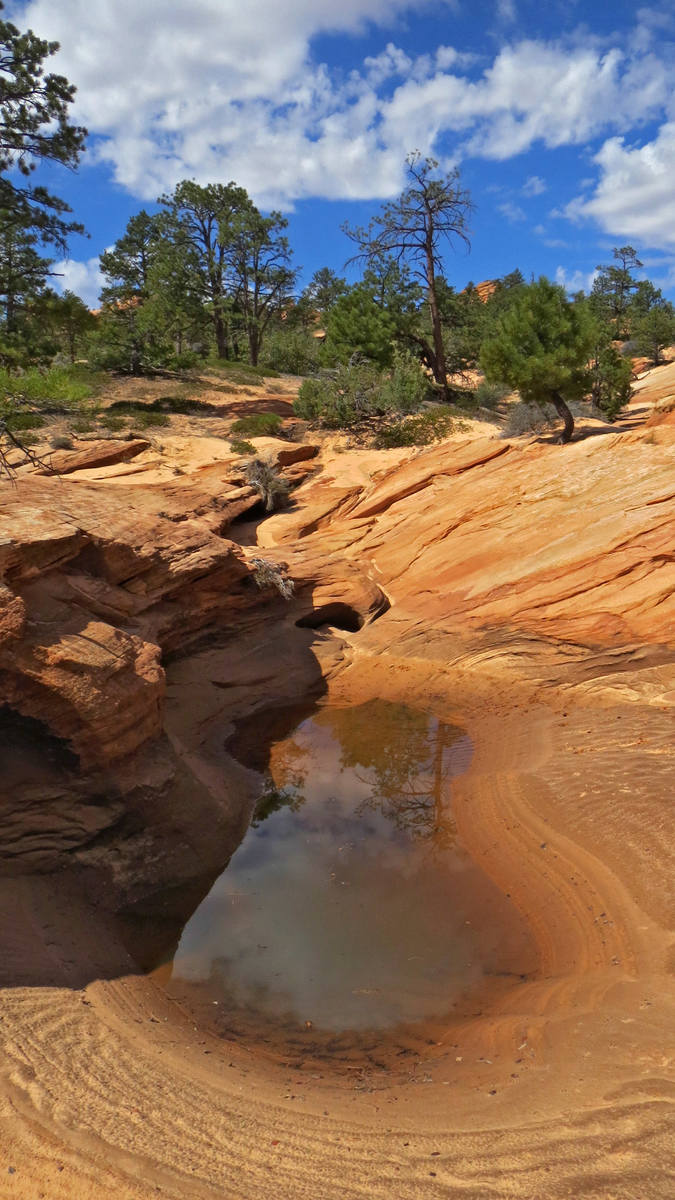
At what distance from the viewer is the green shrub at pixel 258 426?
25.3 metres

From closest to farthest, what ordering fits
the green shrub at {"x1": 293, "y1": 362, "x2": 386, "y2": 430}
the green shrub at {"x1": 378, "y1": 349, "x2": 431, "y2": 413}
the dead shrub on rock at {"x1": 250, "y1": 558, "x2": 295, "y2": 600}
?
the dead shrub on rock at {"x1": 250, "y1": 558, "x2": 295, "y2": 600}
the green shrub at {"x1": 378, "y1": 349, "x2": 431, "y2": 413}
the green shrub at {"x1": 293, "y1": 362, "x2": 386, "y2": 430}

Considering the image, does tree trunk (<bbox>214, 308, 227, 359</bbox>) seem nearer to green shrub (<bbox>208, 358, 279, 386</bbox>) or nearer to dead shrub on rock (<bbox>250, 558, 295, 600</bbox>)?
green shrub (<bbox>208, 358, 279, 386</bbox>)

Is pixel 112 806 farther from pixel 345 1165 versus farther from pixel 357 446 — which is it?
pixel 357 446

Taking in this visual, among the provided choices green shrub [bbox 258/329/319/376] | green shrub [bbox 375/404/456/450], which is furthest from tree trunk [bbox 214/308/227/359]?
green shrub [bbox 375/404/456/450]

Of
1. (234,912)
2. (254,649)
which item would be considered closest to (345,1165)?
(234,912)

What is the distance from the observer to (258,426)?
1008 inches

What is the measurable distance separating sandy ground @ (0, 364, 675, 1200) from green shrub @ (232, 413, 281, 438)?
776 inches

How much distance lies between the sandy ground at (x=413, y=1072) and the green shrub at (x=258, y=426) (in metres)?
19.7

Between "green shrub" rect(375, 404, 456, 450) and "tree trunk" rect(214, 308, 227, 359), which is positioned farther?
"tree trunk" rect(214, 308, 227, 359)

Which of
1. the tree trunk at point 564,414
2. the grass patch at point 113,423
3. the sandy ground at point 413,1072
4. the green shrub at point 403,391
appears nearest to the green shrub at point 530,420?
the tree trunk at point 564,414

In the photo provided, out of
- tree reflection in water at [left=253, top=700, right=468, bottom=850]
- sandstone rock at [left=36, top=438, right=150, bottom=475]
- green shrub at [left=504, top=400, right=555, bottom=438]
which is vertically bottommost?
tree reflection in water at [left=253, top=700, right=468, bottom=850]

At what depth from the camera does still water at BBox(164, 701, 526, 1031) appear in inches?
240

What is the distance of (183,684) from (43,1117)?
8423 millimetres

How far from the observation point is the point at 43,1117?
12.7 feet
